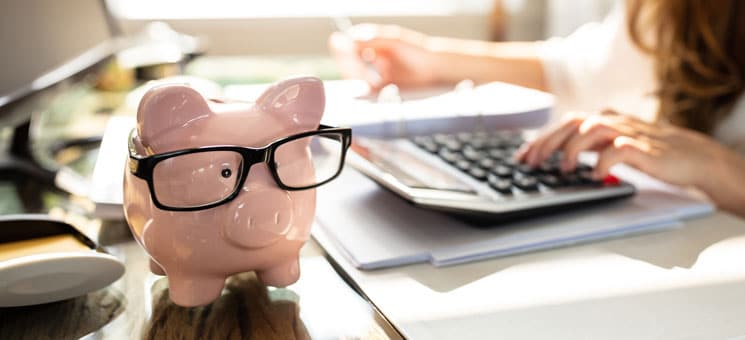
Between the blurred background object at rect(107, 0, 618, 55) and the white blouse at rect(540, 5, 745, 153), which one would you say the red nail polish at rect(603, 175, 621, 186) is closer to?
the white blouse at rect(540, 5, 745, 153)

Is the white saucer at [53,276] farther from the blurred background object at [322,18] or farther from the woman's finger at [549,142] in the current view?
the blurred background object at [322,18]

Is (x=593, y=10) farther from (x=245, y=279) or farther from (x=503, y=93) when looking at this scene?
(x=245, y=279)

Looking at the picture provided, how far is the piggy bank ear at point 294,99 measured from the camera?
13.0 inches

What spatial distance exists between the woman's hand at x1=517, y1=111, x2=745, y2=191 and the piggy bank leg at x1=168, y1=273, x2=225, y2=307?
1.01 ft

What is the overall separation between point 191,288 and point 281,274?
48mm

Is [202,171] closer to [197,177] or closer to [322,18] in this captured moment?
[197,177]

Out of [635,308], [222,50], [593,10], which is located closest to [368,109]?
[635,308]

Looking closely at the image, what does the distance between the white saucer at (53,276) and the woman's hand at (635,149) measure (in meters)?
0.35

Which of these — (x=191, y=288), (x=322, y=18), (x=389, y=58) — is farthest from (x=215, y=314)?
(x=322, y=18)

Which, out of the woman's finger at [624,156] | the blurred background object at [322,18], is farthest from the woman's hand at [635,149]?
the blurred background object at [322,18]

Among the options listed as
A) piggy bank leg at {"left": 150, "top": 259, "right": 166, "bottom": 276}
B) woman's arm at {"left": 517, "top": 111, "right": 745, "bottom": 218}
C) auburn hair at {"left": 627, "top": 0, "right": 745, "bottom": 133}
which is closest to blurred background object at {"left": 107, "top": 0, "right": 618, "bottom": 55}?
auburn hair at {"left": 627, "top": 0, "right": 745, "bottom": 133}

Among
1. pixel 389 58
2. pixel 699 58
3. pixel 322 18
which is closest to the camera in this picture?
pixel 699 58

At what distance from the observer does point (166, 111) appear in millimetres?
302

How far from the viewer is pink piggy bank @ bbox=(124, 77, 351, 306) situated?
31 cm
